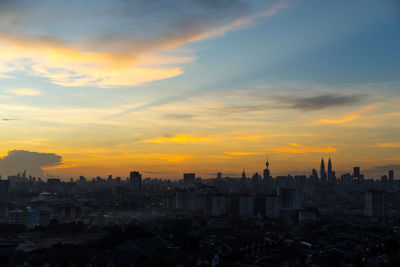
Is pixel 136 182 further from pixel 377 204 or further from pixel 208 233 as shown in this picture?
pixel 208 233

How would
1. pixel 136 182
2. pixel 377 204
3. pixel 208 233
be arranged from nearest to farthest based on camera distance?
pixel 208 233 < pixel 377 204 < pixel 136 182

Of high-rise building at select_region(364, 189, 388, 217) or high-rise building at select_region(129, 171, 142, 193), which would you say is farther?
high-rise building at select_region(129, 171, 142, 193)

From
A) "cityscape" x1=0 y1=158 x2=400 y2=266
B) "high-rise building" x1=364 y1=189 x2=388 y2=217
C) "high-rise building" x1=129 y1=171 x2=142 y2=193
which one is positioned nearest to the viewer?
"cityscape" x1=0 y1=158 x2=400 y2=266

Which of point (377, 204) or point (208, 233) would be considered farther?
point (377, 204)

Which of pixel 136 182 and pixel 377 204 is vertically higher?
pixel 136 182

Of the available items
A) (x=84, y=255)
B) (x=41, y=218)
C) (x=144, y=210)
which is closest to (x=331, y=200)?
(x=144, y=210)

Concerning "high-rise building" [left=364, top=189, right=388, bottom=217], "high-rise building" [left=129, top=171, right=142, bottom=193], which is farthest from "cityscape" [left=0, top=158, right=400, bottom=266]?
"high-rise building" [left=129, top=171, right=142, bottom=193]

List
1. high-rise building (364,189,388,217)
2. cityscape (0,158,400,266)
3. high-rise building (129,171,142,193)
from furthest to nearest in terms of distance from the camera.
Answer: high-rise building (129,171,142,193) < high-rise building (364,189,388,217) < cityscape (0,158,400,266)

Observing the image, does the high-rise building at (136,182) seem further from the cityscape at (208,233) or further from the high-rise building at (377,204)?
the high-rise building at (377,204)

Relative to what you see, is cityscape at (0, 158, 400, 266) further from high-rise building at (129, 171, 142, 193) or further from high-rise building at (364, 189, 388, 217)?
high-rise building at (129, 171, 142, 193)

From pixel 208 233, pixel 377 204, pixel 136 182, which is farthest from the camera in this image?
pixel 136 182

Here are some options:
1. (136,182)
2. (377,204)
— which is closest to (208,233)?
(377,204)

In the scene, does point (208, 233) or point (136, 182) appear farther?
point (136, 182)
